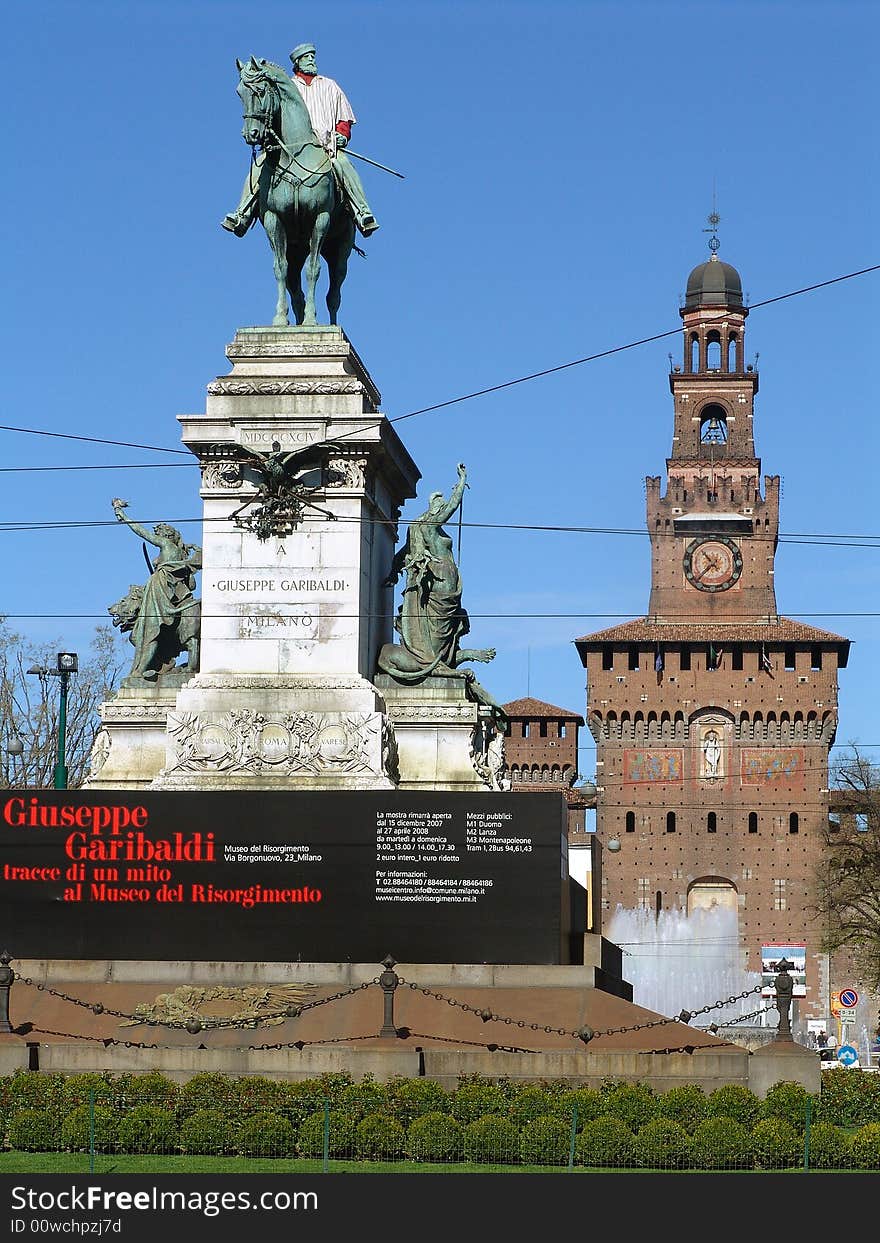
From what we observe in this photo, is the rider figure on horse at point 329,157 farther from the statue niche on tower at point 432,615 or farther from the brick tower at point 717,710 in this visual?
the brick tower at point 717,710

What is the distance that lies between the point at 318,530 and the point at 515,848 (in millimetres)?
6649

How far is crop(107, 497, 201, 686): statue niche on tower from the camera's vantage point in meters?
36.7

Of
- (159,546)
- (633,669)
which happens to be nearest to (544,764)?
(633,669)

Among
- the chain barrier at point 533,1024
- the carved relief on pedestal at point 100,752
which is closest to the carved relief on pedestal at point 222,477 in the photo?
the carved relief on pedestal at point 100,752

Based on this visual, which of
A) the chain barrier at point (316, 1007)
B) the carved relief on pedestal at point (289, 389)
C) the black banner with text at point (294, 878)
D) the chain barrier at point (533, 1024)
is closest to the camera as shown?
the chain barrier at point (316, 1007)

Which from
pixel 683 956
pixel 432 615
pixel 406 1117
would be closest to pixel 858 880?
pixel 683 956

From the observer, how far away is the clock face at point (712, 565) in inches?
5723

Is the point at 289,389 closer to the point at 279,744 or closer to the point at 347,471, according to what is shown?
the point at 347,471

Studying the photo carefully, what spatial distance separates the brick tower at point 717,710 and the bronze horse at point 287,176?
96440 mm

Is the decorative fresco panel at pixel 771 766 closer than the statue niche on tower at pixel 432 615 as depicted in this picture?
No

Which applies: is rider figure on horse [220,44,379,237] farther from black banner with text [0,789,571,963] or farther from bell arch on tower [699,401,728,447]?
bell arch on tower [699,401,728,447]

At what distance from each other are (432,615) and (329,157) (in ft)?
26.3

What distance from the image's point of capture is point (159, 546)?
37.4 metres
